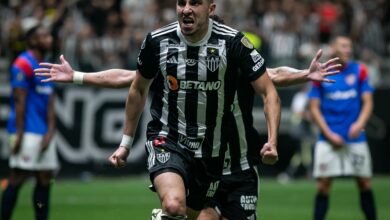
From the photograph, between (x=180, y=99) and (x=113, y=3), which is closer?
(x=180, y=99)

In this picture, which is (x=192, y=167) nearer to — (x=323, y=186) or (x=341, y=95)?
(x=323, y=186)

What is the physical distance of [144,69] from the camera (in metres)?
7.84

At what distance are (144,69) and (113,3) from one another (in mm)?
13332

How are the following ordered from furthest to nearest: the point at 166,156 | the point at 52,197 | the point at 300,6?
the point at 300,6 < the point at 52,197 < the point at 166,156

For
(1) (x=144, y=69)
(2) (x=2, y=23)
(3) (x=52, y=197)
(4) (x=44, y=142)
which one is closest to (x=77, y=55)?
(2) (x=2, y=23)

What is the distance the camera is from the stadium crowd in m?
19.3

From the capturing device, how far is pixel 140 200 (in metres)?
15.2

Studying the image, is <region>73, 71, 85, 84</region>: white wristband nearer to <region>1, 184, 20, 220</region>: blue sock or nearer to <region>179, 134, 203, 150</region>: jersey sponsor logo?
<region>179, 134, 203, 150</region>: jersey sponsor logo

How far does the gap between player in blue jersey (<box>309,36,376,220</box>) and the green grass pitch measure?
4.89 feet

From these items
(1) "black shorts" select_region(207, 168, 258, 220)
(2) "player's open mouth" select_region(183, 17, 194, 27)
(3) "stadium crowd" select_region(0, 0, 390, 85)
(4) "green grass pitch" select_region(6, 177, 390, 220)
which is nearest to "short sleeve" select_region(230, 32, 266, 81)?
(2) "player's open mouth" select_region(183, 17, 194, 27)

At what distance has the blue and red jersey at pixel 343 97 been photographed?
1181 centimetres

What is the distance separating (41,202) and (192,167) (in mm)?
3677

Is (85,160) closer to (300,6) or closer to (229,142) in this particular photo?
(300,6)

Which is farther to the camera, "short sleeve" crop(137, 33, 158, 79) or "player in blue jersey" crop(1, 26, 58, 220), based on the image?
"player in blue jersey" crop(1, 26, 58, 220)
